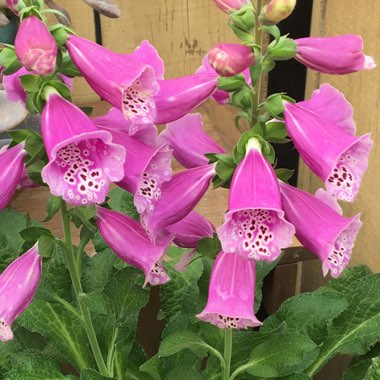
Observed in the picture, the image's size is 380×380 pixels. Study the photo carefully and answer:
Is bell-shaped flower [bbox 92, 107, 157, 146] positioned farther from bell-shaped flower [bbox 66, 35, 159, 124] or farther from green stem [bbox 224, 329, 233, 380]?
green stem [bbox 224, 329, 233, 380]

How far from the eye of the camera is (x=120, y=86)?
516 millimetres

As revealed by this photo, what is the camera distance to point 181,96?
21.6 inches

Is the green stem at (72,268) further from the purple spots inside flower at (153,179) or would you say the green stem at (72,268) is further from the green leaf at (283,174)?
the green leaf at (283,174)

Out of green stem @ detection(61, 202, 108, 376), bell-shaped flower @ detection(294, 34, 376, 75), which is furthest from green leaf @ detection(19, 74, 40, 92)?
bell-shaped flower @ detection(294, 34, 376, 75)

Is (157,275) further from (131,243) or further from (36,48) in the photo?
(36,48)

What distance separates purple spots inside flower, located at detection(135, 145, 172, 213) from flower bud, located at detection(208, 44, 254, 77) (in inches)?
4.0

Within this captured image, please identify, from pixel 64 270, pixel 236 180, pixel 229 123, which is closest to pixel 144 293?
pixel 64 270

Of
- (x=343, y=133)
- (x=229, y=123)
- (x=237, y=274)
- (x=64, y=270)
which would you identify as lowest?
(x=229, y=123)

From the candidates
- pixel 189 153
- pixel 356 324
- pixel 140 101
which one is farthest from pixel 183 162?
pixel 356 324

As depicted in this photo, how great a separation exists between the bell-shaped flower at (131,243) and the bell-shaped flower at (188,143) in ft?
0.25

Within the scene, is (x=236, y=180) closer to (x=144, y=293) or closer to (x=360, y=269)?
(x=144, y=293)

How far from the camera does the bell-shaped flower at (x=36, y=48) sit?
474mm

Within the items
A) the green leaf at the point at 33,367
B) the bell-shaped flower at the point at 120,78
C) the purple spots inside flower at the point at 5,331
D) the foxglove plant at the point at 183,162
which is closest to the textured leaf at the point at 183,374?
the foxglove plant at the point at 183,162

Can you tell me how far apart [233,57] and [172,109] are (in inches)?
3.4
